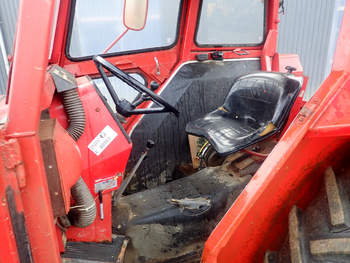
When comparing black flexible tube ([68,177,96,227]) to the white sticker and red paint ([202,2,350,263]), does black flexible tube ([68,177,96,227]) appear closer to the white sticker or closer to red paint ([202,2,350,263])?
the white sticker

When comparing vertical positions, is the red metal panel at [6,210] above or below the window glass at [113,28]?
below

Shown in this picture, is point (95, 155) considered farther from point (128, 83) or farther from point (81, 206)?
point (128, 83)

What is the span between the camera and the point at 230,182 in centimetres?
176

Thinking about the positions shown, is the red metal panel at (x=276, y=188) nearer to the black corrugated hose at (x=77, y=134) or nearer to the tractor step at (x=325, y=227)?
the tractor step at (x=325, y=227)

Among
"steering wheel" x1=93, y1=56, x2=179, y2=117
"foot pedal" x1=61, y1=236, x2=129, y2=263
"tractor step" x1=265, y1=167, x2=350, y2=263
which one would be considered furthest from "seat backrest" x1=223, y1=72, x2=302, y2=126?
"foot pedal" x1=61, y1=236, x2=129, y2=263

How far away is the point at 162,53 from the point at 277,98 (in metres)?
0.77

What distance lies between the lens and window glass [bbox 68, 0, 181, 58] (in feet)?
5.33

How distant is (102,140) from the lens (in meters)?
1.16

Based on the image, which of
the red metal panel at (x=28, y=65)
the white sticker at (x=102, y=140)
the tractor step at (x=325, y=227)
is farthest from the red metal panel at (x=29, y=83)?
the tractor step at (x=325, y=227)

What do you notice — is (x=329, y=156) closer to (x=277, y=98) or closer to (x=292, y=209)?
(x=292, y=209)

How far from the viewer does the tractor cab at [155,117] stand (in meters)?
1.09

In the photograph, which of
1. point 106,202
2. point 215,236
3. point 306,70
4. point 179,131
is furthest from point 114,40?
point 306,70

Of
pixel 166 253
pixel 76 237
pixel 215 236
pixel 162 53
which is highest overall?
pixel 162 53

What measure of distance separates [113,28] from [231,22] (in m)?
0.83
